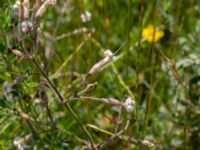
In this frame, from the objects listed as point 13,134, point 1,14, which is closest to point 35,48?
point 1,14

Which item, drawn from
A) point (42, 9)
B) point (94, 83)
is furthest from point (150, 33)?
point (42, 9)

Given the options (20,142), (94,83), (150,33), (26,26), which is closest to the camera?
(26,26)

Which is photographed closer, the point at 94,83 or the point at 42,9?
the point at 42,9

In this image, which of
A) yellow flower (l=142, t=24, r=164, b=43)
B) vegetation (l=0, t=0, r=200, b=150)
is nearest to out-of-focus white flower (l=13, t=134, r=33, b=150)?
vegetation (l=0, t=0, r=200, b=150)

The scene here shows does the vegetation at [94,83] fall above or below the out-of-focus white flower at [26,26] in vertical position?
below

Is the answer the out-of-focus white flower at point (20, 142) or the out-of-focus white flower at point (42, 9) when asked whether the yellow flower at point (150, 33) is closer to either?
the out-of-focus white flower at point (20, 142)

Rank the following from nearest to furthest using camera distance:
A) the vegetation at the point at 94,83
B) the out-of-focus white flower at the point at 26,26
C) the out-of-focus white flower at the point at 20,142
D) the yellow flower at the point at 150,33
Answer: the out-of-focus white flower at the point at 26,26
the vegetation at the point at 94,83
the out-of-focus white flower at the point at 20,142
the yellow flower at the point at 150,33

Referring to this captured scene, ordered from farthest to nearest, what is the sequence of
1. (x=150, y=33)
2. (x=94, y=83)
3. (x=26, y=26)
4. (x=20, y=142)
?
(x=150, y=33) < (x=20, y=142) < (x=94, y=83) < (x=26, y=26)

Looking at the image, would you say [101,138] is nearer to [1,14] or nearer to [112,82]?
[112,82]

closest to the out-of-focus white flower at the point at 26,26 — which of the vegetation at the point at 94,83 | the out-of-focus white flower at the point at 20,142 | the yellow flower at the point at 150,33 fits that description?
the vegetation at the point at 94,83

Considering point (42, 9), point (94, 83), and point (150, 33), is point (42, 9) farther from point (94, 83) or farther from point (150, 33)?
point (150, 33)
